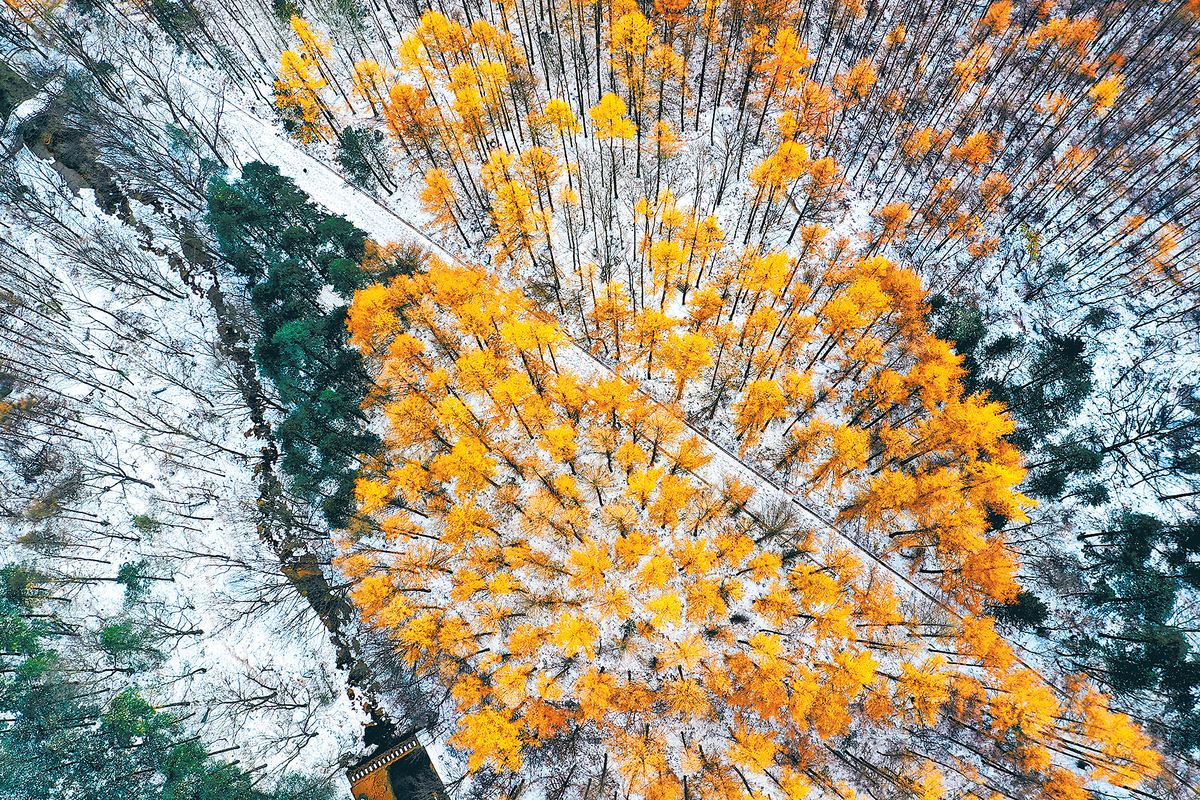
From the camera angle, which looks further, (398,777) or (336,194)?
(336,194)

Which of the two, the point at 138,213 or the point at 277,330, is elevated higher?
the point at 138,213

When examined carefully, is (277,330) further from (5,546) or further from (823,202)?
(823,202)

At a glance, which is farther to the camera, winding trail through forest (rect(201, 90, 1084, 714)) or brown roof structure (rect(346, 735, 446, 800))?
winding trail through forest (rect(201, 90, 1084, 714))

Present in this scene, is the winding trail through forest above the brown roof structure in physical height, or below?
above

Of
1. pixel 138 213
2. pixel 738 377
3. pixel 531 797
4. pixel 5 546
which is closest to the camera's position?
pixel 531 797

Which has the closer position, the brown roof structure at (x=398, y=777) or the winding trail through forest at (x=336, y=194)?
the brown roof structure at (x=398, y=777)

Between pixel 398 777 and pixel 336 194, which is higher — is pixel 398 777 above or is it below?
below

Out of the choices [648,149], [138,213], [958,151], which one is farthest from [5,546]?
[958,151]

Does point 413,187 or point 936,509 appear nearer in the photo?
point 936,509

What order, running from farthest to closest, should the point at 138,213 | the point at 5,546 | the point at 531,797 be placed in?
the point at 138,213 → the point at 5,546 → the point at 531,797

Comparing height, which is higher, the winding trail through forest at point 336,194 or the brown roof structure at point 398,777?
the winding trail through forest at point 336,194

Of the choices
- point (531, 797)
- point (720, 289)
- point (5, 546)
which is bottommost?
point (531, 797)
